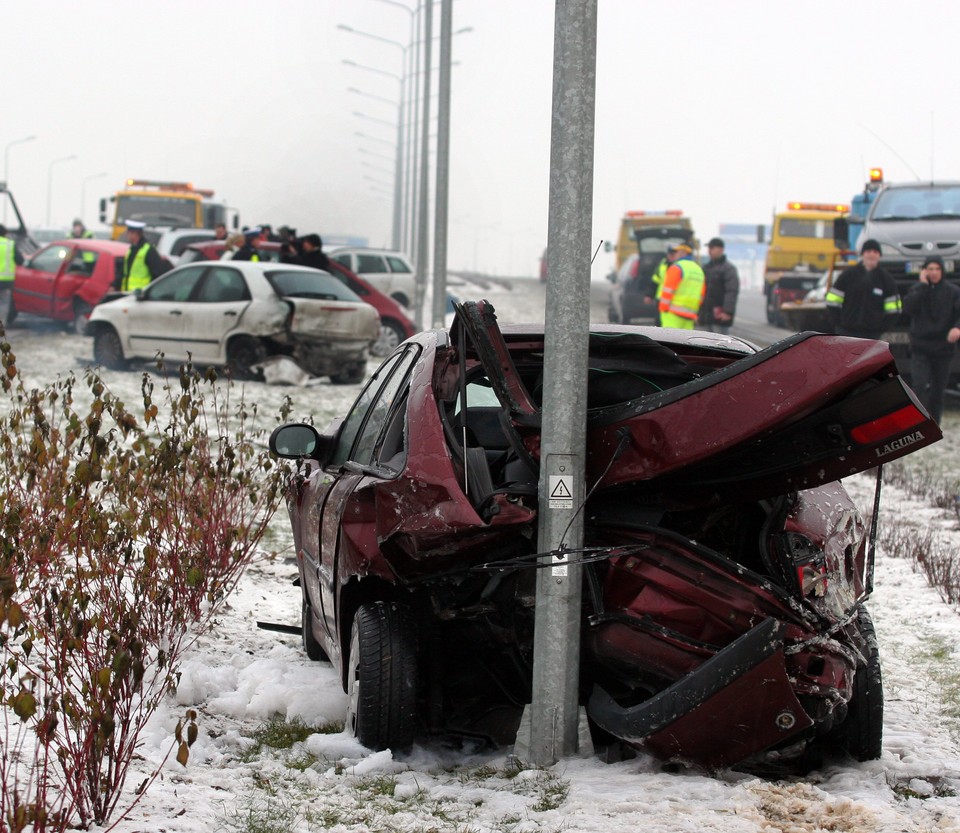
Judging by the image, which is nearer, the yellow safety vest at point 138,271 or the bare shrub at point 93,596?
the bare shrub at point 93,596

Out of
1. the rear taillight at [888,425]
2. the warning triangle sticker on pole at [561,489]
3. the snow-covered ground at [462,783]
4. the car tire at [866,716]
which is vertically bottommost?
the snow-covered ground at [462,783]

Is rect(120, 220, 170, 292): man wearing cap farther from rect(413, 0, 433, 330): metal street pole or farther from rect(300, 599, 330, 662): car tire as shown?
rect(300, 599, 330, 662): car tire

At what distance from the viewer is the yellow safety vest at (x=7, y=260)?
23266 mm

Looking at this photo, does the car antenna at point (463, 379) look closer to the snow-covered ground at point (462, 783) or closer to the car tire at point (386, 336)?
the snow-covered ground at point (462, 783)

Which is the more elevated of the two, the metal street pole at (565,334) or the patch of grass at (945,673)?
the metal street pole at (565,334)

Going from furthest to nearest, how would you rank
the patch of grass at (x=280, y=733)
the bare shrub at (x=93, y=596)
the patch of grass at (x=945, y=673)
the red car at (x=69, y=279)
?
1. the red car at (x=69, y=279)
2. the patch of grass at (x=945, y=673)
3. the patch of grass at (x=280, y=733)
4. the bare shrub at (x=93, y=596)

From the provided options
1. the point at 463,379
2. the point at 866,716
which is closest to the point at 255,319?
the point at 463,379

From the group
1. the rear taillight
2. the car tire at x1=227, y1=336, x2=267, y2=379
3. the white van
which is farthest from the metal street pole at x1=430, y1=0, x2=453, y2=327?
the rear taillight

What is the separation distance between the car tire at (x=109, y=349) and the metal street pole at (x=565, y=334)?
14.7 meters

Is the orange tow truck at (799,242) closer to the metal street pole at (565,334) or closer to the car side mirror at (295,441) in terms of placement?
the car side mirror at (295,441)

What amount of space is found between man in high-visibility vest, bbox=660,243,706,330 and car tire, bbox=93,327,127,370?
278 inches

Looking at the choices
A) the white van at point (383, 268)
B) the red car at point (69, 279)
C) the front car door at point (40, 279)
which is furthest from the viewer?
the white van at point (383, 268)

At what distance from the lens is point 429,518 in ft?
14.0

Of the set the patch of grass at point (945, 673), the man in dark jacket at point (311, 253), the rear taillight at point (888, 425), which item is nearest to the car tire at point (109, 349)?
the man in dark jacket at point (311, 253)
